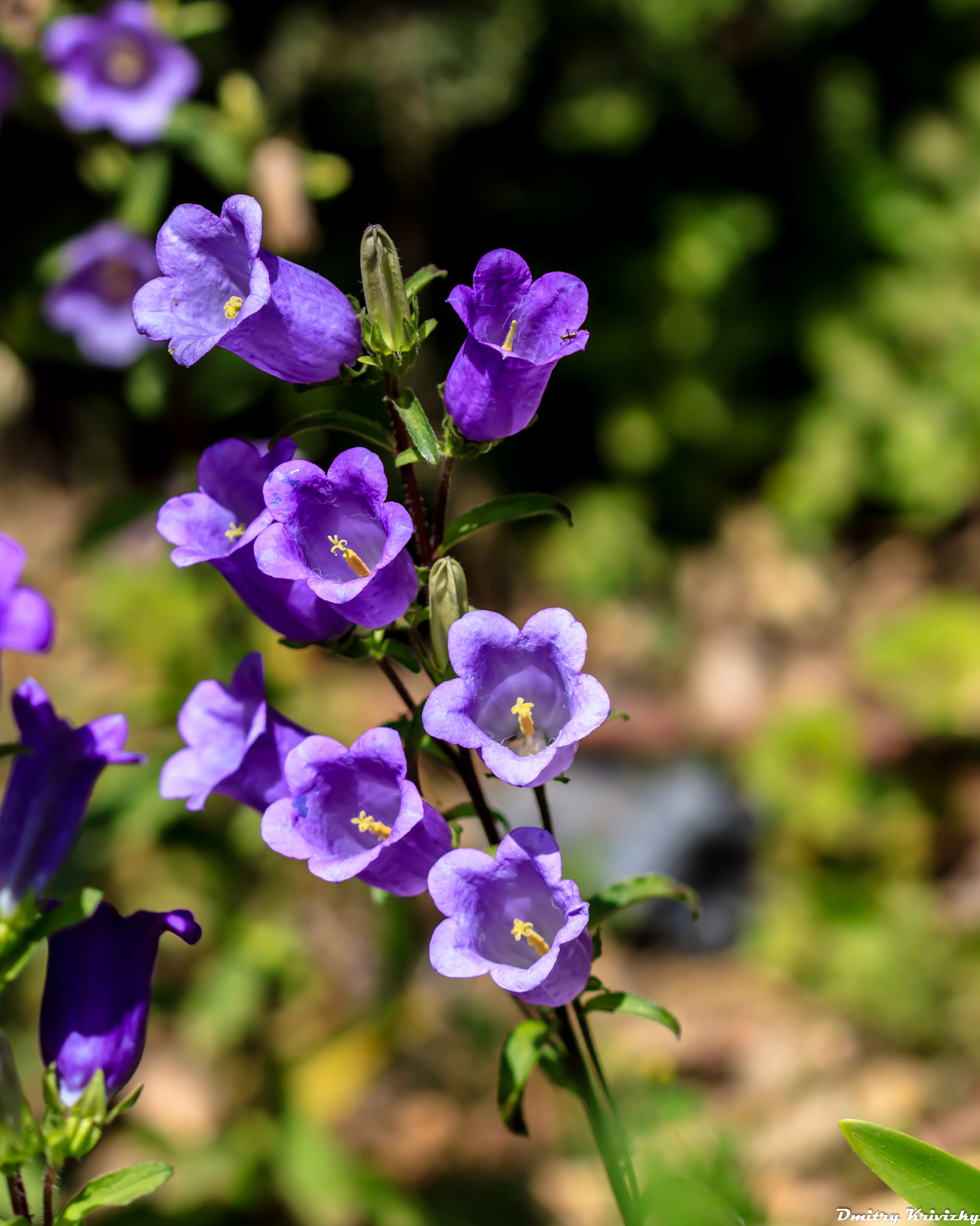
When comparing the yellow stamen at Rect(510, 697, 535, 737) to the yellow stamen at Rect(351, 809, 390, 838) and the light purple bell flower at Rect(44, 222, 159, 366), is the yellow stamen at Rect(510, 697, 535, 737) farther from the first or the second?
the light purple bell flower at Rect(44, 222, 159, 366)

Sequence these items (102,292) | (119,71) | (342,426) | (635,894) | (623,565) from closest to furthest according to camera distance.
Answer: (342,426), (635,894), (119,71), (102,292), (623,565)

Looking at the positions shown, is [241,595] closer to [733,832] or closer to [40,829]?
[40,829]

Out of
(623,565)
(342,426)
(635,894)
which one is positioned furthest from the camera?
(623,565)

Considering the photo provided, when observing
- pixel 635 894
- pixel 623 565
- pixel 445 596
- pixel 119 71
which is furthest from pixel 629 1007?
pixel 623 565

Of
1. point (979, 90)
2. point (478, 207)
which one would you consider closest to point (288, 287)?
point (478, 207)

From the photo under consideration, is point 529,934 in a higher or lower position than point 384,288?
lower

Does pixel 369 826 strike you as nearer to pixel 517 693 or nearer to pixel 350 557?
pixel 517 693
